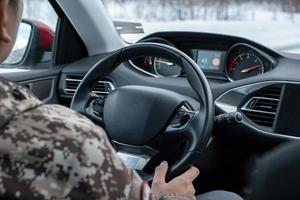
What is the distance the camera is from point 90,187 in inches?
44.8

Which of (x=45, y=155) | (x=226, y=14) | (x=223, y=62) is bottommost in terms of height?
(x=226, y=14)

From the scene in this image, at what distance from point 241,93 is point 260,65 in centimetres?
28

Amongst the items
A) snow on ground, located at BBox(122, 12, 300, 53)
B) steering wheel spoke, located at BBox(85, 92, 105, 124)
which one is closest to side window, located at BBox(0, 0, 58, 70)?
steering wheel spoke, located at BBox(85, 92, 105, 124)

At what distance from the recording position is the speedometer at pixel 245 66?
10.7ft

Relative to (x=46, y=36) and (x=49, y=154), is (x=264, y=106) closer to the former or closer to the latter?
(x=46, y=36)

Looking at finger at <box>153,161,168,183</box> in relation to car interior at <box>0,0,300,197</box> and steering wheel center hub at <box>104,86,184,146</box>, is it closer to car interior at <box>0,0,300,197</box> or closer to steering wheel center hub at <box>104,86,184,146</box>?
car interior at <box>0,0,300,197</box>

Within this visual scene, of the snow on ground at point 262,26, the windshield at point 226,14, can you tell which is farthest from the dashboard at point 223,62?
the windshield at point 226,14

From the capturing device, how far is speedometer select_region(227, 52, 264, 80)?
3.26 m

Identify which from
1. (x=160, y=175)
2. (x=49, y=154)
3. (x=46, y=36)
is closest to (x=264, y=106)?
(x=160, y=175)

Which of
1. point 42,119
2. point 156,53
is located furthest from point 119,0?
point 42,119

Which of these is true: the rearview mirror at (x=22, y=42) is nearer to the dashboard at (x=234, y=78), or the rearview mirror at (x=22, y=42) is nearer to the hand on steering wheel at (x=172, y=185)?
the dashboard at (x=234, y=78)

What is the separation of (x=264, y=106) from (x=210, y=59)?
1.84 ft

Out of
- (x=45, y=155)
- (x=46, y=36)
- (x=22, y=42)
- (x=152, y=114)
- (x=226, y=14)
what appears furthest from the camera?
(x=226, y=14)

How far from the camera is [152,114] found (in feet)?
7.33
